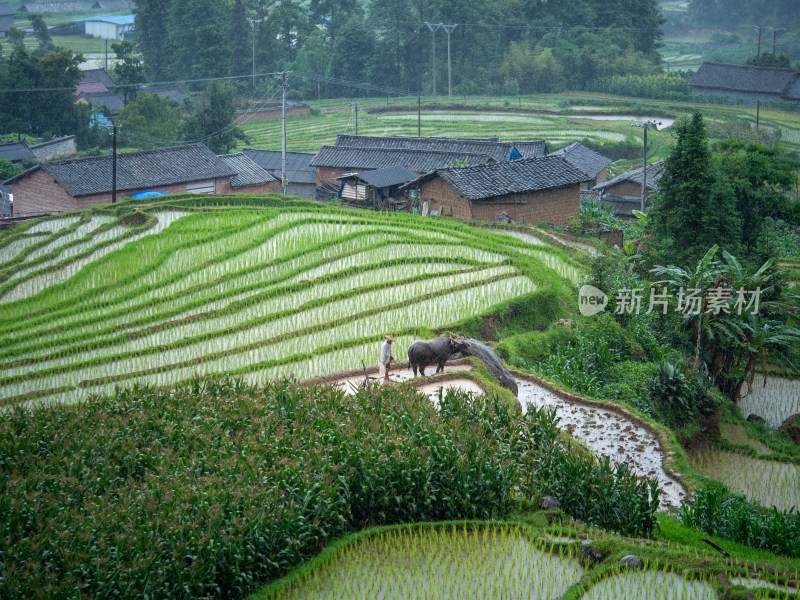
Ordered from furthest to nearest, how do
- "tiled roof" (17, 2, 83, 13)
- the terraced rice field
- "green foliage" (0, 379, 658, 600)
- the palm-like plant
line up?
"tiled roof" (17, 2, 83, 13), the palm-like plant, the terraced rice field, "green foliage" (0, 379, 658, 600)

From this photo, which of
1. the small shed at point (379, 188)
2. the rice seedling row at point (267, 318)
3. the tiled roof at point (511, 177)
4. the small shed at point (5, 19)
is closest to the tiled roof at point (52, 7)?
the small shed at point (5, 19)

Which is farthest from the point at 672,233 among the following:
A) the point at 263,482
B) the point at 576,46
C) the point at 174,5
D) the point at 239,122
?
the point at 174,5

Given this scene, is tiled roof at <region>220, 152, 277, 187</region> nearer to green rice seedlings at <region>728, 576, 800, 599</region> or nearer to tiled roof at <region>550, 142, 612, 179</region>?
tiled roof at <region>550, 142, 612, 179</region>

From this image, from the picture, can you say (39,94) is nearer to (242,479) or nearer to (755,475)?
(242,479)

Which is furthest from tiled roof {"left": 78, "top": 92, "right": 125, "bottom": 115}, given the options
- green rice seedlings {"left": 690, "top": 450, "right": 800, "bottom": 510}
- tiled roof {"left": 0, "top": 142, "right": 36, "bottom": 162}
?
green rice seedlings {"left": 690, "top": 450, "right": 800, "bottom": 510}

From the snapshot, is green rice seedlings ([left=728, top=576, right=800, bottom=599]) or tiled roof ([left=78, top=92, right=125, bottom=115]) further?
tiled roof ([left=78, top=92, right=125, bottom=115])
